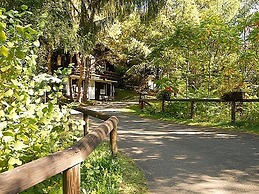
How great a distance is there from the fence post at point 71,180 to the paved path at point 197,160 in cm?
215

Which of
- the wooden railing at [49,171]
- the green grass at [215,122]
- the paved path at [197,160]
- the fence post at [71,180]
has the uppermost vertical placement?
the wooden railing at [49,171]

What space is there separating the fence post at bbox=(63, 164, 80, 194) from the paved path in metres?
2.15

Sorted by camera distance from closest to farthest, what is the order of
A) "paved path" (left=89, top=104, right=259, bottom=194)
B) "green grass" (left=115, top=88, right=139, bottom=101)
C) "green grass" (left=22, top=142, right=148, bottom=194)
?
1. "green grass" (left=22, top=142, right=148, bottom=194)
2. "paved path" (left=89, top=104, right=259, bottom=194)
3. "green grass" (left=115, top=88, right=139, bottom=101)

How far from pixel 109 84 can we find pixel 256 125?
30.0 metres

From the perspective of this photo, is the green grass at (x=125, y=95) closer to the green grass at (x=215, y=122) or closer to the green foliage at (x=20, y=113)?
the green grass at (x=215, y=122)

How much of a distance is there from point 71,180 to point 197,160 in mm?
4000

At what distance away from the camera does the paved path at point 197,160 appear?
4.20m

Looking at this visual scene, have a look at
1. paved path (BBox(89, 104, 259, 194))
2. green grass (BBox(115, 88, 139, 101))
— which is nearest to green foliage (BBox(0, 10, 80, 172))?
paved path (BBox(89, 104, 259, 194))

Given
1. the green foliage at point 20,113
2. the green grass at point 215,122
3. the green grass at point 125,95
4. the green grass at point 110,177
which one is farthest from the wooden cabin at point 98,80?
the green foliage at point 20,113

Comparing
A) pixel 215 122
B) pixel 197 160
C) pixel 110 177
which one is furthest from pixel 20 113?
pixel 215 122

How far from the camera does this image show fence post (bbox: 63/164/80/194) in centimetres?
201

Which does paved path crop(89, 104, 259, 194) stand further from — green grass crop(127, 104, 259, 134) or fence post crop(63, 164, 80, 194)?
fence post crop(63, 164, 80, 194)

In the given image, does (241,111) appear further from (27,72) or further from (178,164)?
(27,72)

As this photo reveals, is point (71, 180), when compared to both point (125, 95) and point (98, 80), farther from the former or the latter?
point (125, 95)
